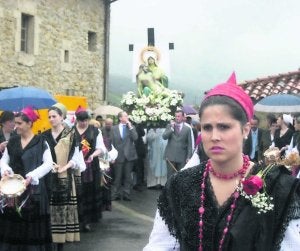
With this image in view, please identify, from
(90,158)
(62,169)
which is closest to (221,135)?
(62,169)

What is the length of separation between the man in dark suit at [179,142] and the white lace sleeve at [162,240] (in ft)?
34.0

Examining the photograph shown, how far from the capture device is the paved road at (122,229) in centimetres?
830

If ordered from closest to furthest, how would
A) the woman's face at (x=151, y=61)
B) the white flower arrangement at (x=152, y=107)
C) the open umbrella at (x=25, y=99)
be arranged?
the open umbrella at (x=25, y=99), the white flower arrangement at (x=152, y=107), the woman's face at (x=151, y=61)

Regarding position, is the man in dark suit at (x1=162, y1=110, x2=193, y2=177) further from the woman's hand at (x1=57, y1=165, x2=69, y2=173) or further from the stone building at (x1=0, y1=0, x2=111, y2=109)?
the stone building at (x1=0, y1=0, x2=111, y2=109)

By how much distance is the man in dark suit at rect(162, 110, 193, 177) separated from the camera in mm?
13312

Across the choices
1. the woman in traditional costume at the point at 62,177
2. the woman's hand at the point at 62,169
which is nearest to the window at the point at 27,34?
the woman in traditional costume at the point at 62,177

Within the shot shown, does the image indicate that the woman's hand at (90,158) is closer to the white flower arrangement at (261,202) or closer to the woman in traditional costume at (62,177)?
the woman in traditional costume at (62,177)

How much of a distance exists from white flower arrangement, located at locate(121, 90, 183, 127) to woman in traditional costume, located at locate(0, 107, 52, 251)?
829 centimetres

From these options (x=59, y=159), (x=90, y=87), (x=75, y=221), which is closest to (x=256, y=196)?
(x=59, y=159)

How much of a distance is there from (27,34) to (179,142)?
1104 centimetres

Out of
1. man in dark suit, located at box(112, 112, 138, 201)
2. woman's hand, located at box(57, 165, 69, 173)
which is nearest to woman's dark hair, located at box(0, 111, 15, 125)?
woman's hand, located at box(57, 165, 69, 173)

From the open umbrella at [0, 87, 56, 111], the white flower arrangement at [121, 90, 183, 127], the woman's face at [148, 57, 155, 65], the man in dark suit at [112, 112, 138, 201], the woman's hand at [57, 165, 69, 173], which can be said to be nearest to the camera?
the woman's hand at [57, 165, 69, 173]

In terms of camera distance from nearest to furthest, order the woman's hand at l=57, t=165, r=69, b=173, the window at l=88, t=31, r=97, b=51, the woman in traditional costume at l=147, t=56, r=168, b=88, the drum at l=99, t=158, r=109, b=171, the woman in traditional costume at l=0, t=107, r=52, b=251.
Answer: the woman in traditional costume at l=0, t=107, r=52, b=251, the woman's hand at l=57, t=165, r=69, b=173, the drum at l=99, t=158, r=109, b=171, the woman in traditional costume at l=147, t=56, r=168, b=88, the window at l=88, t=31, r=97, b=51

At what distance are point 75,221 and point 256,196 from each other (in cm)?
596
